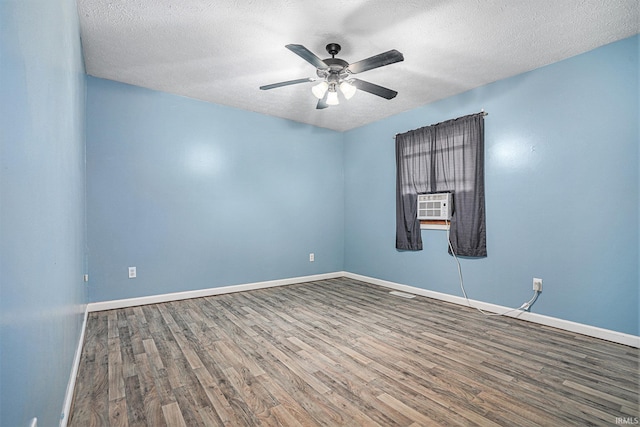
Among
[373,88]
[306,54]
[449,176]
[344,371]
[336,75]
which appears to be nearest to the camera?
[344,371]

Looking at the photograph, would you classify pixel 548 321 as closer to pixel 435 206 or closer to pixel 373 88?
pixel 435 206

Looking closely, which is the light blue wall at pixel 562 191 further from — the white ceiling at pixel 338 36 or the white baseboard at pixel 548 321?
the white ceiling at pixel 338 36

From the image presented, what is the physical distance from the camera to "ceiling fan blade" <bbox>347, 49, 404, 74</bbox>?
2098 millimetres

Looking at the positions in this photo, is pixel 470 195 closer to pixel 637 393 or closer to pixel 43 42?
pixel 637 393

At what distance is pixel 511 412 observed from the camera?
5.12ft

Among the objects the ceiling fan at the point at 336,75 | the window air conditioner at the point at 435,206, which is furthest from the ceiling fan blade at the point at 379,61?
the window air conditioner at the point at 435,206

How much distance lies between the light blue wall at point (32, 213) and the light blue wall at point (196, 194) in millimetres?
2029

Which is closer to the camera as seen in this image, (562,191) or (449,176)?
(562,191)

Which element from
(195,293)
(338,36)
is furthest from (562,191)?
(195,293)

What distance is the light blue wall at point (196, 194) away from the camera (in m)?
3.24

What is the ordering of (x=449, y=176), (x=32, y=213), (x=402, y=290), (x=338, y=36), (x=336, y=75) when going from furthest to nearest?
(x=402, y=290)
(x=449, y=176)
(x=336, y=75)
(x=338, y=36)
(x=32, y=213)

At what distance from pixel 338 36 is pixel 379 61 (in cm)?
49

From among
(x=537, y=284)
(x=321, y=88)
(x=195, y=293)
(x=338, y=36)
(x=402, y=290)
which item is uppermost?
(x=338, y=36)

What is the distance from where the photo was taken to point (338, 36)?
2.44 meters
